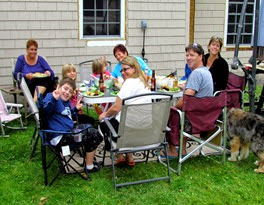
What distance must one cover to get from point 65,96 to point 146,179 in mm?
1157

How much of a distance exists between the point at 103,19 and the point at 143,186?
15.6ft

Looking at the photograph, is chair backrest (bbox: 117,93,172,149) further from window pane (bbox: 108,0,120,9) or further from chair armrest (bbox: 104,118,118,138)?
window pane (bbox: 108,0,120,9)

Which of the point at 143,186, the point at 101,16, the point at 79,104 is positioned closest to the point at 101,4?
the point at 101,16

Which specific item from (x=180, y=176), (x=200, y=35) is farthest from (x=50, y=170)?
(x=200, y=35)

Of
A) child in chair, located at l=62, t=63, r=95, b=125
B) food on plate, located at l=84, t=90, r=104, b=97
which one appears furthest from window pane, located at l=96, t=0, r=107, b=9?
food on plate, located at l=84, t=90, r=104, b=97

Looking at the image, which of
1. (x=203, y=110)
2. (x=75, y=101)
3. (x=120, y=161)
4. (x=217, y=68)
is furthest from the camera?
(x=217, y=68)

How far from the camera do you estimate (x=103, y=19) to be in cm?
758

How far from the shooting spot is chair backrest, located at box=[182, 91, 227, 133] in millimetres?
3721

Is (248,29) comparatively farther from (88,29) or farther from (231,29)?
(88,29)

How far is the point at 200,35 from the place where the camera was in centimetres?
909

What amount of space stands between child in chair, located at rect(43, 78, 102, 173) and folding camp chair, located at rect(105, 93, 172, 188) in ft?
0.78

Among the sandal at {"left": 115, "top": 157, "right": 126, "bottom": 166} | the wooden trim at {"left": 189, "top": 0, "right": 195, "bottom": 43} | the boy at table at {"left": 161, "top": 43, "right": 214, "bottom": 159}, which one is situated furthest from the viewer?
the wooden trim at {"left": 189, "top": 0, "right": 195, "bottom": 43}

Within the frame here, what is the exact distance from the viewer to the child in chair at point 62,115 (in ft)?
11.5

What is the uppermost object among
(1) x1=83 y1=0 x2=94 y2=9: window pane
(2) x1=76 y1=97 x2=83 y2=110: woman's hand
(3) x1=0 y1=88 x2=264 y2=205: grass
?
(1) x1=83 y1=0 x2=94 y2=9: window pane
